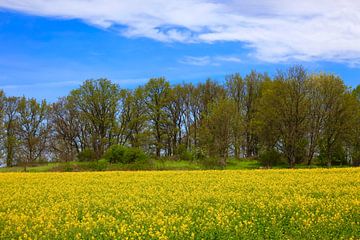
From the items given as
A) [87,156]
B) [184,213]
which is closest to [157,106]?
[87,156]

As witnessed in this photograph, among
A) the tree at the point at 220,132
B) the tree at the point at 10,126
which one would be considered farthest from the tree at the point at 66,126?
the tree at the point at 220,132

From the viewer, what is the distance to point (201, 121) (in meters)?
61.6

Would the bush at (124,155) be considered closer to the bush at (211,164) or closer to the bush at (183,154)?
the bush at (211,164)

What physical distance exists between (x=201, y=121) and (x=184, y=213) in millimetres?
47123

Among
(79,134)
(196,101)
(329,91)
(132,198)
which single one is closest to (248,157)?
(196,101)

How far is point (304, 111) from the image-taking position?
164ft

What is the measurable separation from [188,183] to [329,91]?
34075 millimetres

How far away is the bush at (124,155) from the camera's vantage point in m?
47.5

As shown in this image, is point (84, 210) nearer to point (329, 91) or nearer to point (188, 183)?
point (188, 183)

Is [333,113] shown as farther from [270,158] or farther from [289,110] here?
[270,158]

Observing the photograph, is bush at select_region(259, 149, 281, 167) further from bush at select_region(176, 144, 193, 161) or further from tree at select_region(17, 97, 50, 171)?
tree at select_region(17, 97, 50, 171)

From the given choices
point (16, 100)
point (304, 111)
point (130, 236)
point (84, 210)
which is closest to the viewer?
A: point (130, 236)

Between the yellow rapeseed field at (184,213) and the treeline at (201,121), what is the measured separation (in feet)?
93.0

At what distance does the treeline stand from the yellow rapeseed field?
28348mm
